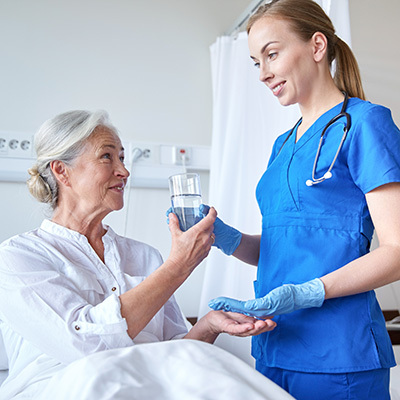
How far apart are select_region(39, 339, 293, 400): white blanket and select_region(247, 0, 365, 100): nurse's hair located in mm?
756

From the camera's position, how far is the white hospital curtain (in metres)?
2.09

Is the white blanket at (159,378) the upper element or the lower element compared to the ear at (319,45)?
lower

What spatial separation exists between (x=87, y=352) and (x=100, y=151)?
0.63 metres

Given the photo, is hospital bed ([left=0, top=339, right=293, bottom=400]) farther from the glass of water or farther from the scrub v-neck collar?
the scrub v-neck collar

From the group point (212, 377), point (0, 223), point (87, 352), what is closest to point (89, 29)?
point (0, 223)

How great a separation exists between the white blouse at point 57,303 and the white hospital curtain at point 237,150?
725 millimetres

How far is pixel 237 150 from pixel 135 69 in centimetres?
69

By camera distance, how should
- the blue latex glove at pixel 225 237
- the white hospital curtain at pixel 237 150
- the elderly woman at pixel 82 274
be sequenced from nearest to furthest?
1. the elderly woman at pixel 82 274
2. the blue latex glove at pixel 225 237
3. the white hospital curtain at pixel 237 150

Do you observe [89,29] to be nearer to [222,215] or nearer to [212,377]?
[222,215]

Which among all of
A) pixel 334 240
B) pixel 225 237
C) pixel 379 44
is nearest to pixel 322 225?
pixel 334 240

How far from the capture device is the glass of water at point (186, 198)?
115 cm

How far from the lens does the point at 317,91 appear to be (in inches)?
46.9

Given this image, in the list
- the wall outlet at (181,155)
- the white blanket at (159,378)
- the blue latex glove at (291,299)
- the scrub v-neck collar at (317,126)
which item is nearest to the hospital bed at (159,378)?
the white blanket at (159,378)

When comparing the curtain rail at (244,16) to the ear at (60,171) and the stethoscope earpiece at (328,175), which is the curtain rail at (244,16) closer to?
the ear at (60,171)
